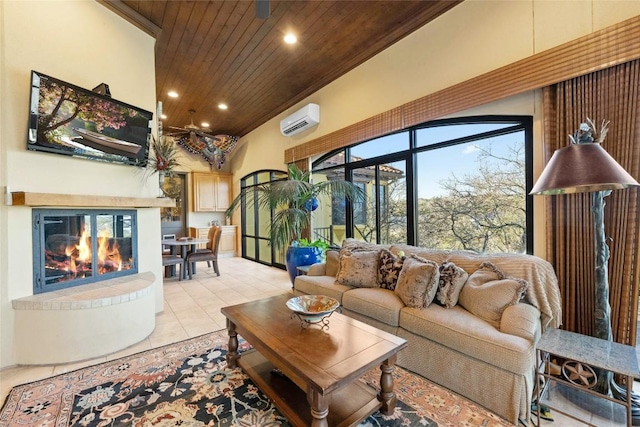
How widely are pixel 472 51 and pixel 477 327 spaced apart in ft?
8.55

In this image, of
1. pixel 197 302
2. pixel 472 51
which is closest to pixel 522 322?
pixel 472 51

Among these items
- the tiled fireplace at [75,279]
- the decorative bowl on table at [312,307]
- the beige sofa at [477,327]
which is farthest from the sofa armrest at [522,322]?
the tiled fireplace at [75,279]

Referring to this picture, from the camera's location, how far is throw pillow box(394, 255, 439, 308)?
2.27m

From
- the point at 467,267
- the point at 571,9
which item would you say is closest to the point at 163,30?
the point at 571,9

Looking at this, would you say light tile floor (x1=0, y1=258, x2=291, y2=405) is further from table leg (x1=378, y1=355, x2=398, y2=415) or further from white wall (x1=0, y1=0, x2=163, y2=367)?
table leg (x1=378, y1=355, x2=398, y2=415)

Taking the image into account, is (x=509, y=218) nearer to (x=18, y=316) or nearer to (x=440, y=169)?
(x=440, y=169)

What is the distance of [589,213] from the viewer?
205 centimetres

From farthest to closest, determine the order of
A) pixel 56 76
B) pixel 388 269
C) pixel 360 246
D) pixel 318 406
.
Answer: pixel 360 246
pixel 388 269
pixel 56 76
pixel 318 406

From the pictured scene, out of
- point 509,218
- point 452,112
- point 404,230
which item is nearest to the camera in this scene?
point 509,218

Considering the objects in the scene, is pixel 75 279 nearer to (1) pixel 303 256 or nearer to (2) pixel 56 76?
(2) pixel 56 76

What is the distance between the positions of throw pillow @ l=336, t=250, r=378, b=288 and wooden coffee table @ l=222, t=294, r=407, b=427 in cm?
88

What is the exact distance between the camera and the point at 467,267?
8.08ft

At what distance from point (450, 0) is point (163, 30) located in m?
3.25

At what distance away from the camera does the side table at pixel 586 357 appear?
1418 mm
